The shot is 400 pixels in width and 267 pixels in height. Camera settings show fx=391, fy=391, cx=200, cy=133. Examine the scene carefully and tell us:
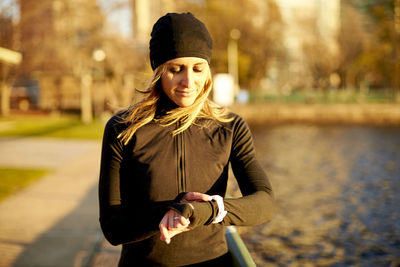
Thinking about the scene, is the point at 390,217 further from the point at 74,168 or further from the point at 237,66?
the point at 237,66

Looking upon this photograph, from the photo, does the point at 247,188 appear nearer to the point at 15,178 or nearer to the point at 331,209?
the point at 15,178

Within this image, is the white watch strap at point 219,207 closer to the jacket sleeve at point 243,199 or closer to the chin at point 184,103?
the jacket sleeve at point 243,199

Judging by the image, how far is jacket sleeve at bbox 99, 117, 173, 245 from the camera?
4.61 ft

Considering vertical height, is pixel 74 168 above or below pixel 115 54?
below

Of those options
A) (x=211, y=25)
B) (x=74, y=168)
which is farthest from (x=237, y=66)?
(x=74, y=168)

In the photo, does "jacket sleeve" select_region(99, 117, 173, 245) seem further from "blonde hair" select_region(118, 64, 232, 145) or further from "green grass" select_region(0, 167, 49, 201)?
"green grass" select_region(0, 167, 49, 201)

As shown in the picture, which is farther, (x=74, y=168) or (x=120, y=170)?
(x=74, y=168)

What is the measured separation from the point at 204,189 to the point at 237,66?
3977 cm

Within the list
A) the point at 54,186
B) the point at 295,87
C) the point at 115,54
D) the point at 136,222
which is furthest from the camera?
the point at 295,87

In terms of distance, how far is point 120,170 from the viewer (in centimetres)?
151

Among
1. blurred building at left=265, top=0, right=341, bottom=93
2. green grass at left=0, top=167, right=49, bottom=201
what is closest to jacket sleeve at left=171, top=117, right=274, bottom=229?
green grass at left=0, top=167, right=49, bottom=201


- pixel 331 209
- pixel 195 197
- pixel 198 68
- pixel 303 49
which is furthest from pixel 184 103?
pixel 303 49

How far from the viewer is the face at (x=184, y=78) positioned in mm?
1526

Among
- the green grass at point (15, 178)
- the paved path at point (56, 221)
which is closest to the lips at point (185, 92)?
the paved path at point (56, 221)
